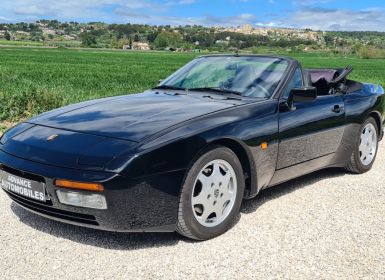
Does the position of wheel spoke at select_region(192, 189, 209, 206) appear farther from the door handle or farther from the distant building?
the distant building

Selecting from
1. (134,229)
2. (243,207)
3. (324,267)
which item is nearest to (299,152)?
(243,207)

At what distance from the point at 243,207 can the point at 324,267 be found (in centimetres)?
133

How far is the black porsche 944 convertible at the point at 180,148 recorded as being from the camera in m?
3.16

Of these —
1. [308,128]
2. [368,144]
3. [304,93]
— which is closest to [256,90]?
[304,93]

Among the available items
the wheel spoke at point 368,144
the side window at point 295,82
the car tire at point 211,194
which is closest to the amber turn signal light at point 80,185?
the car tire at point 211,194

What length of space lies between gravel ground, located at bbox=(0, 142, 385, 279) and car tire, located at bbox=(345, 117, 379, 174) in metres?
1.13

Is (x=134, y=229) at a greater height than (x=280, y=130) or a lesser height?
lesser

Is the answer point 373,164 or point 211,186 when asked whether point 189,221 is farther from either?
point 373,164

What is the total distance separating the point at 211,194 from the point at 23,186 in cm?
136

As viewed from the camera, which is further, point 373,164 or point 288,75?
point 373,164

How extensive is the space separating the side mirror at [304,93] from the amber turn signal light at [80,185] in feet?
6.86

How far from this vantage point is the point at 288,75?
457 cm

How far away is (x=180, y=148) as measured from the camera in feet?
10.9

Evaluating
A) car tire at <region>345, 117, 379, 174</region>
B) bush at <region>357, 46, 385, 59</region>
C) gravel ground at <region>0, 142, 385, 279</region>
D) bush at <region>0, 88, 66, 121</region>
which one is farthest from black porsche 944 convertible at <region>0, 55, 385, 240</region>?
bush at <region>357, 46, 385, 59</region>
